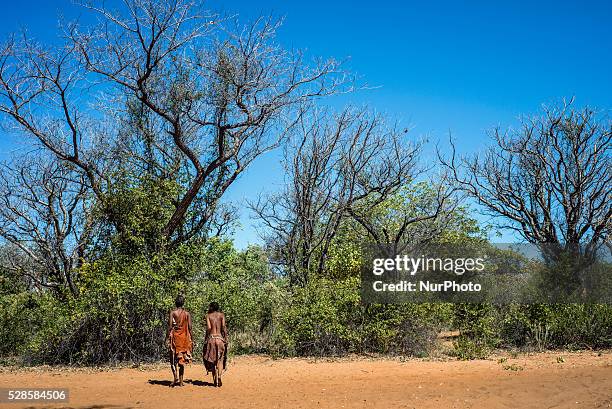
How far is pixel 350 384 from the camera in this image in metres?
11.3

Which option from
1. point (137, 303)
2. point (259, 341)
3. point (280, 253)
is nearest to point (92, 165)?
point (137, 303)

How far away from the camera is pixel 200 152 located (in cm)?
1955

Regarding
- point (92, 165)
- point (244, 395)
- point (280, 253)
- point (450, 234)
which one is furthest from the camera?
point (280, 253)

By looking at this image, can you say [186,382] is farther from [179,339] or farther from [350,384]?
[350,384]

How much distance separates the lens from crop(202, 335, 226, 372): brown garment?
416 inches

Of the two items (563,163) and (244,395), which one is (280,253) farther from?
(244,395)

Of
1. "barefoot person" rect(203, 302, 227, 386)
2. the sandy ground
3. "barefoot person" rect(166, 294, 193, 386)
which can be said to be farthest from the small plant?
"barefoot person" rect(166, 294, 193, 386)

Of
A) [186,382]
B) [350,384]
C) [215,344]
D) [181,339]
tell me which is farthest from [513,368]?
[181,339]

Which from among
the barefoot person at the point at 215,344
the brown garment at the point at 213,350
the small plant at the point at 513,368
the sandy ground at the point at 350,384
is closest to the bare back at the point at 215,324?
the barefoot person at the point at 215,344

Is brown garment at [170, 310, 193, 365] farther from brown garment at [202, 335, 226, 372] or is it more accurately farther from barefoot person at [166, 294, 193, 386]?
brown garment at [202, 335, 226, 372]

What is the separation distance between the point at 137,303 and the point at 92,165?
5828 millimetres

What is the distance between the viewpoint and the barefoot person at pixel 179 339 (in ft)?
35.0

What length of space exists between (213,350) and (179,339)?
0.75 meters

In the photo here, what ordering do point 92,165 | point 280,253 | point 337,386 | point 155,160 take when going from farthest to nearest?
point 280,253
point 155,160
point 92,165
point 337,386
